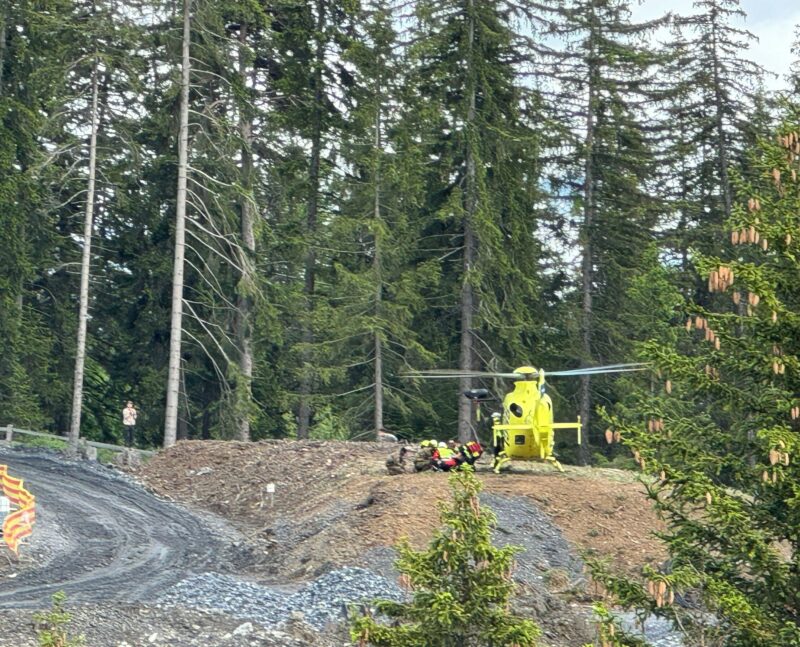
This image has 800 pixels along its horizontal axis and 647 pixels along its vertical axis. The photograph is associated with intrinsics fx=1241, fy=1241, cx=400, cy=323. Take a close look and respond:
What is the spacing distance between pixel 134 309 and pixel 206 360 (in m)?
3.07

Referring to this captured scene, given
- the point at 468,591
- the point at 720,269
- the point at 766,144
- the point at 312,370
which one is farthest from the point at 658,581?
the point at 312,370

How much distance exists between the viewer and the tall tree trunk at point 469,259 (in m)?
36.9

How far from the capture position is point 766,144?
13188 millimetres

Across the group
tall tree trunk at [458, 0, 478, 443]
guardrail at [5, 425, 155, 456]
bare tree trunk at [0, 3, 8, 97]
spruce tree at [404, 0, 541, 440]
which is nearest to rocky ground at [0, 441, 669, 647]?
guardrail at [5, 425, 155, 456]

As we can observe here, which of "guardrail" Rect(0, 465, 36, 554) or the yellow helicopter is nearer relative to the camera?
"guardrail" Rect(0, 465, 36, 554)

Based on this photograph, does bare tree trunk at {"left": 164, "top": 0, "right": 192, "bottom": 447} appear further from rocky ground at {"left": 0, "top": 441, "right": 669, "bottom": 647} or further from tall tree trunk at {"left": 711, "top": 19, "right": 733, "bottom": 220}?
tall tree trunk at {"left": 711, "top": 19, "right": 733, "bottom": 220}

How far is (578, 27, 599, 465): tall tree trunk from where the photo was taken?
134 feet

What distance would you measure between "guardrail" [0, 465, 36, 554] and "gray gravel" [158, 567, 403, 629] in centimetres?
354

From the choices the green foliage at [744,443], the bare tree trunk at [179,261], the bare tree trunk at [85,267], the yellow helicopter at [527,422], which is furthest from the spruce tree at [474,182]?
the green foliage at [744,443]

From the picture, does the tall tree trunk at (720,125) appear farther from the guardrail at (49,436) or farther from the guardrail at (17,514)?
the guardrail at (17,514)

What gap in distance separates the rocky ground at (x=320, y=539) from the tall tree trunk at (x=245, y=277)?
5.04 meters

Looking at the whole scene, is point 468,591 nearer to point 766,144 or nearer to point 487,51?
point 766,144

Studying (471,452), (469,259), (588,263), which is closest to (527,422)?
(471,452)

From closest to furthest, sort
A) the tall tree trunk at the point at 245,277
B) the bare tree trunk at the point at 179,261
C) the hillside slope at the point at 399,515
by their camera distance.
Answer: the hillside slope at the point at 399,515
the bare tree trunk at the point at 179,261
the tall tree trunk at the point at 245,277
